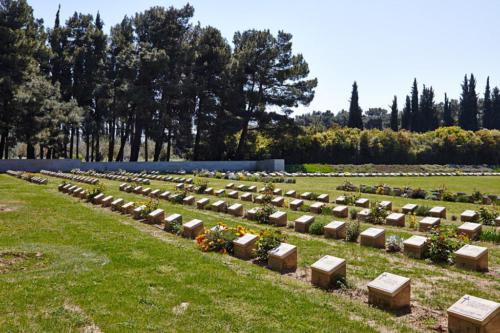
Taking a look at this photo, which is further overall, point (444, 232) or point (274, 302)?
point (444, 232)

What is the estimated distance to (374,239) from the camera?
31.0 ft

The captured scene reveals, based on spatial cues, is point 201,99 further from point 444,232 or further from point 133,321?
point 133,321

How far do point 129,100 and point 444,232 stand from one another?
109 ft

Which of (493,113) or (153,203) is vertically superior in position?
(493,113)

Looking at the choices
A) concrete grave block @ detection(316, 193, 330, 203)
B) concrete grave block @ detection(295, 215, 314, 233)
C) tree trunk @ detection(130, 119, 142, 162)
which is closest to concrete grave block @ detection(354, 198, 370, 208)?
concrete grave block @ detection(316, 193, 330, 203)

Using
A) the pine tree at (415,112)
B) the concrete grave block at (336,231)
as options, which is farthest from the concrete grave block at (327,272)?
the pine tree at (415,112)

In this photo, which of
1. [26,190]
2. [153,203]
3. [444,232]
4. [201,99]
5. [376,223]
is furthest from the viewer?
[201,99]

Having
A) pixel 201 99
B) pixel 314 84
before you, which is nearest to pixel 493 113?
pixel 314 84

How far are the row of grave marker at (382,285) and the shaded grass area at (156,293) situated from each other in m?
0.24

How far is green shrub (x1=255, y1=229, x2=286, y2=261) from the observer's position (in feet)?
27.2

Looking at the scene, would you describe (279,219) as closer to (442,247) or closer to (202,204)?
(202,204)

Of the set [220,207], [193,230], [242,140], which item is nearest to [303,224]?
[193,230]

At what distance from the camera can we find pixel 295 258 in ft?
25.7

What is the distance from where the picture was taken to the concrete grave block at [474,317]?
4805 mm
